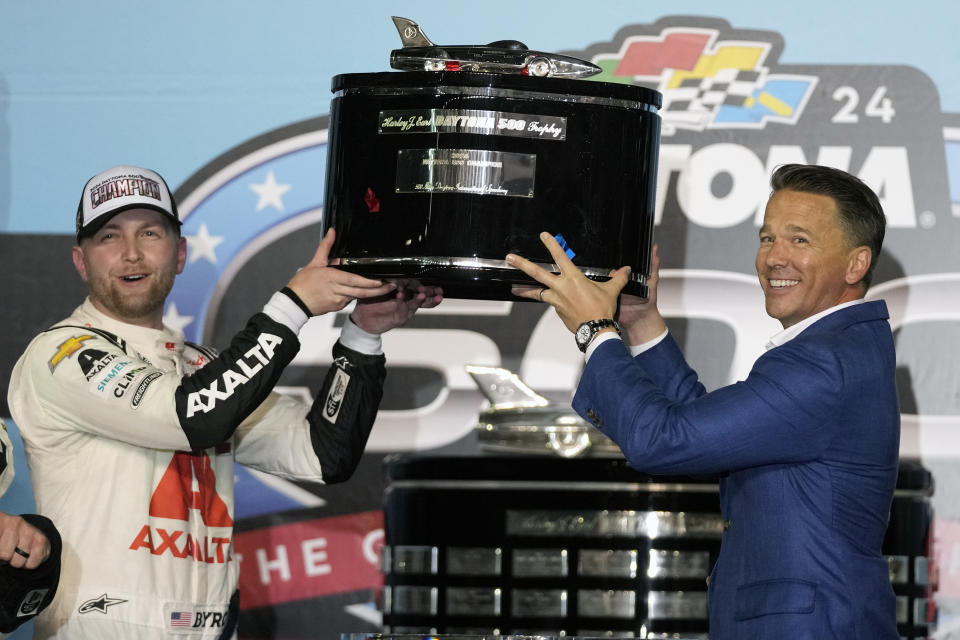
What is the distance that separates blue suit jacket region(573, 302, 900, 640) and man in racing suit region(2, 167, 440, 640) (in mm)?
458

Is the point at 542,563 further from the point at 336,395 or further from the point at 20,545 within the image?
the point at 20,545

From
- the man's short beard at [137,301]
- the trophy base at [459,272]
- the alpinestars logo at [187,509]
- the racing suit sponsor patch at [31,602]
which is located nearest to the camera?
the trophy base at [459,272]

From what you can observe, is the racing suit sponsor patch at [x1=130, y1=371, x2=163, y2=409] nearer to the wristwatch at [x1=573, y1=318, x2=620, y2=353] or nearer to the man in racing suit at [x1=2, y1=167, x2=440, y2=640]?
the man in racing suit at [x1=2, y1=167, x2=440, y2=640]

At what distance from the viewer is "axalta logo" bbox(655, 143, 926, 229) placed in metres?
3.25

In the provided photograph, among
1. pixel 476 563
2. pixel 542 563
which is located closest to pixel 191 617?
pixel 476 563

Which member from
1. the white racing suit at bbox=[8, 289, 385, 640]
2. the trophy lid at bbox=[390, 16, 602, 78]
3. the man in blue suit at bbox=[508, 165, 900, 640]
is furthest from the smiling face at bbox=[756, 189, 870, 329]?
the white racing suit at bbox=[8, 289, 385, 640]

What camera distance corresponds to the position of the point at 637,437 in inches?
73.3

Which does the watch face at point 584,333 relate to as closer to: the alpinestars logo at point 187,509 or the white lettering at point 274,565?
the alpinestars logo at point 187,509

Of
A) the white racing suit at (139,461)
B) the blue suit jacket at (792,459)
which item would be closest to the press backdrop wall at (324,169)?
the white racing suit at (139,461)

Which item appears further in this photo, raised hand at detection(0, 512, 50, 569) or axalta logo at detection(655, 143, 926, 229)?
axalta logo at detection(655, 143, 926, 229)

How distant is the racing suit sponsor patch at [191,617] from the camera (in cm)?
225

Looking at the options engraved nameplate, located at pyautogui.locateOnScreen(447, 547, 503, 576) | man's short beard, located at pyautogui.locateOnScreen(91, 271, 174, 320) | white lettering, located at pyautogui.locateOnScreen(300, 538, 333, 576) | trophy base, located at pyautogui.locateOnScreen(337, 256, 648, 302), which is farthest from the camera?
white lettering, located at pyautogui.locateOnScreen(300, 538, 333, 576)

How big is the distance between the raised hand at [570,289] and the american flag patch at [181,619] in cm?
87

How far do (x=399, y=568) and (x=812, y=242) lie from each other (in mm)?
1358
